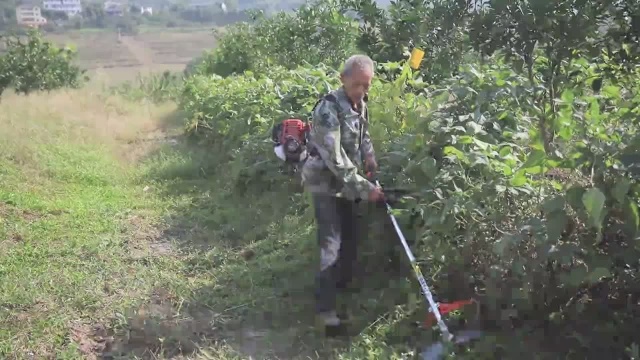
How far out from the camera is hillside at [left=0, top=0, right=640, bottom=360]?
11.0 ft

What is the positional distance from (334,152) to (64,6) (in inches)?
1872

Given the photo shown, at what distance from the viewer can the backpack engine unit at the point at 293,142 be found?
4641mm

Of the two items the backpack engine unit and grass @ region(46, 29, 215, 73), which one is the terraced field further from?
the backpack engine unit

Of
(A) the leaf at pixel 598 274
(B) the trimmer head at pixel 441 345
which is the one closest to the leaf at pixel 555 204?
(A) the leaf at pixel 598 274

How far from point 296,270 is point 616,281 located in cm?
245

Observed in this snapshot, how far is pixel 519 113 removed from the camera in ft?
14.4

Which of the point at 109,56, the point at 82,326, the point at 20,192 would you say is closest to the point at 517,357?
the point at 82,326

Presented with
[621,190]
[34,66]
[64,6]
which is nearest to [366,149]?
[621,190]

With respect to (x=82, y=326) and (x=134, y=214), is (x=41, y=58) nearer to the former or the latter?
(x=134, y=214)

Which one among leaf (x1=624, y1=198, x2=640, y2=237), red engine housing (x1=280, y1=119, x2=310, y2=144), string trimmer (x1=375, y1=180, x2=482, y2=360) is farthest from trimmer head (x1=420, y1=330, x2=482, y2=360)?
red engine housing (x1=280, y1=119, x2=310, y2=144)

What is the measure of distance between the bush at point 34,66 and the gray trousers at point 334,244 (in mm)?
19882

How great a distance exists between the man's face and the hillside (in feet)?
1.56

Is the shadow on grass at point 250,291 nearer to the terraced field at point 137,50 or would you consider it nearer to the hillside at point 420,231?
the hillside at point 420,231

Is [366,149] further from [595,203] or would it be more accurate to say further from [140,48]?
[140,48]
